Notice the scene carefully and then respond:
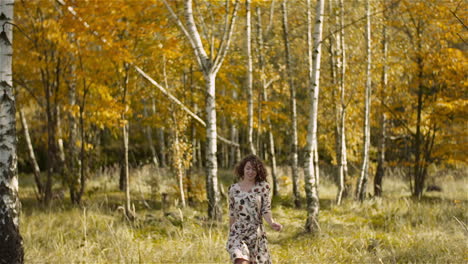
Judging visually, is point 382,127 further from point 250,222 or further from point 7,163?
point 7,163

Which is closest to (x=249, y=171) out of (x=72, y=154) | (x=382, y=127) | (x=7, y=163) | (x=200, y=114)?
(x=7, y=163)

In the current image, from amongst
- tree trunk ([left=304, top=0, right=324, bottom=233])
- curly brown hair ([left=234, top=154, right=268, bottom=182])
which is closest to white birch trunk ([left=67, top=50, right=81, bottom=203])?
tree trunk ([left=304, top=0, right=324, bottom=233])

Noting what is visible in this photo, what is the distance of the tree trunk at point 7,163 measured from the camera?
459cm

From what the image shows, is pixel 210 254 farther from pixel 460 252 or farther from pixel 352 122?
pixel 352 122

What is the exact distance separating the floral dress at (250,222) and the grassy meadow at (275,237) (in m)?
1.13

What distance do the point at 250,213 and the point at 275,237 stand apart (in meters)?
3.53

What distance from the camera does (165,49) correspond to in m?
8.58

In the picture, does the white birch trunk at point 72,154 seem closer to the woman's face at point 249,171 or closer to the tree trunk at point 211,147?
the tree trunk at point 211,147

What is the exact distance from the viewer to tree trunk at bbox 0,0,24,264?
4.59 m

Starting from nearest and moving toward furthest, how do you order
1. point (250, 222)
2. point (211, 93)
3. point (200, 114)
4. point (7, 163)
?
point (250, 222)
point (7, 163)
point (211, 93)
point (200, 114)

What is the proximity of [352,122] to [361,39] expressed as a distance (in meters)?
2.62

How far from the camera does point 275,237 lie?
24.3 feet

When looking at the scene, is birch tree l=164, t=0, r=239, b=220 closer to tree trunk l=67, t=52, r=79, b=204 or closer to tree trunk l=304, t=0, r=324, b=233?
tree trunk l=304, t=0, r=324, b=233

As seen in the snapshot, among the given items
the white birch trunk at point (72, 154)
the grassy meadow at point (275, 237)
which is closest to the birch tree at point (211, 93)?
the grassy meadow at point (275, 237)
